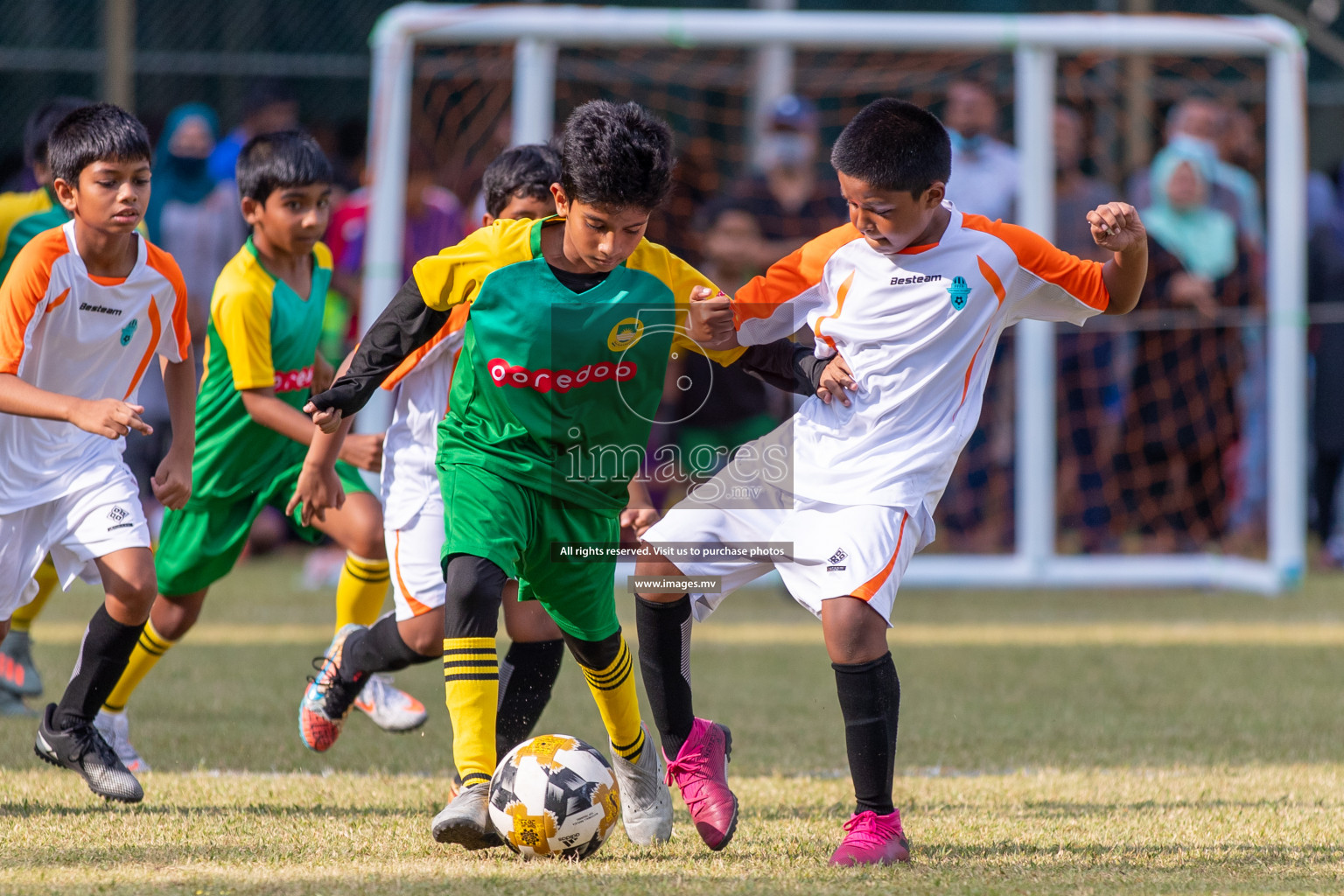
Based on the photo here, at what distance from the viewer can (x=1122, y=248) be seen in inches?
142

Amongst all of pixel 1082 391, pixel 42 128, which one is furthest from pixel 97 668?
pixel 1082 391

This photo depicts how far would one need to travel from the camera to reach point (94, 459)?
13.5ft

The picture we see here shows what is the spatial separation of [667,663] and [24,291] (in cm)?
176

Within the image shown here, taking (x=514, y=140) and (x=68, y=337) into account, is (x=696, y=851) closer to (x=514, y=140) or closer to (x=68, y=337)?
(x=68, y=337)

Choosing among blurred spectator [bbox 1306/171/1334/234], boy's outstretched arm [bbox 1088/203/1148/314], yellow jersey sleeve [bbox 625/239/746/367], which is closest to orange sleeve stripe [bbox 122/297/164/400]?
yellow jersey sleeve [bbox 625/239/746/367]

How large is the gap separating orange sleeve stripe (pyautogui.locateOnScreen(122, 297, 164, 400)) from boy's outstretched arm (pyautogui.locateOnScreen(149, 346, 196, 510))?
0.05 meters

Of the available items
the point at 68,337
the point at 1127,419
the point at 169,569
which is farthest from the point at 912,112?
the point at 1127,419

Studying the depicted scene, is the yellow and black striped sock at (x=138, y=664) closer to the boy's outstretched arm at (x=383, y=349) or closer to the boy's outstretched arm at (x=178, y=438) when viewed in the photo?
the boy's outstretched arm at (x=178, y=438)

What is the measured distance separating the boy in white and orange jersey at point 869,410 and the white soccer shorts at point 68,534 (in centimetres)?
130

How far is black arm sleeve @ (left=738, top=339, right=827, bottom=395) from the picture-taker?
12.1 ft

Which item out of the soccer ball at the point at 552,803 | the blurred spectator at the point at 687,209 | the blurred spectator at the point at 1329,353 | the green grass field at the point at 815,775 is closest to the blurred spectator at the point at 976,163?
the blurred spectator at the point at 687,209

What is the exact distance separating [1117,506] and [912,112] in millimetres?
6781

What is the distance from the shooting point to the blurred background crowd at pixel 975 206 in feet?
30.6

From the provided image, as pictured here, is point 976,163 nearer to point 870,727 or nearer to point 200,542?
point 200,542
